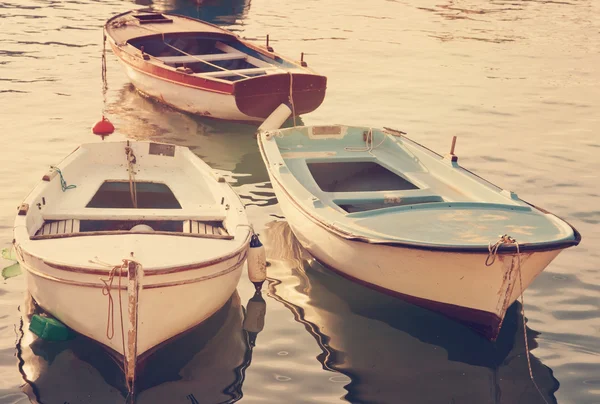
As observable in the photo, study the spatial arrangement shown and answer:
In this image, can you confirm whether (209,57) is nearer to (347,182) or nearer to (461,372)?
(347,182)

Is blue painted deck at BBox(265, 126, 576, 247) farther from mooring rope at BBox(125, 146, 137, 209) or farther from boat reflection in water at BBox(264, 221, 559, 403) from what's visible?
mooring rope at BBox(125, 146, 137, 209)

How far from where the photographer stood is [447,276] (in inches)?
331

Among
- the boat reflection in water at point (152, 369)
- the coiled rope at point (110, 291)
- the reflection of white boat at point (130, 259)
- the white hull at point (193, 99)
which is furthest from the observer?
the white hull at point (193, 99)

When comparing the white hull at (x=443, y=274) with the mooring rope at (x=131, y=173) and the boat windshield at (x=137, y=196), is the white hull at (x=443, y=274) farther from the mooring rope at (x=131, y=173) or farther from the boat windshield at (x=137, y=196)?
the mooring rope at (x=131, y=173)

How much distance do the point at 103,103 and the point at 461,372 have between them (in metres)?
12.8

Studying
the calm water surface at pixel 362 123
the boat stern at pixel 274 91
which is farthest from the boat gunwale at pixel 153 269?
the boat stern at pixel 274 91

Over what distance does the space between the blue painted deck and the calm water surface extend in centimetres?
105

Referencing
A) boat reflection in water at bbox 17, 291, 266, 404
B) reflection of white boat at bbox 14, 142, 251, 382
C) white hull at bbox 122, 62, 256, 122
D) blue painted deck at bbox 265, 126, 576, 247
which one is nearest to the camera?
reflection of white boat at bbox 14, 142, 251, 382

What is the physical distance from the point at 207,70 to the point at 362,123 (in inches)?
150

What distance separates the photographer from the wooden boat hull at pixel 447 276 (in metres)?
8.17

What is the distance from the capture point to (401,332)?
8.97 m

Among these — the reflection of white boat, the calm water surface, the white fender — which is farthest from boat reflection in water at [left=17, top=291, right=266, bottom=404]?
the white fender

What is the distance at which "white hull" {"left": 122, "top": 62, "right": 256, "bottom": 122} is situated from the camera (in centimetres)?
1558

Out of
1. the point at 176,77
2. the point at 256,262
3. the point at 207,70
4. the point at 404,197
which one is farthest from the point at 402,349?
the point at 207,70
